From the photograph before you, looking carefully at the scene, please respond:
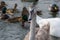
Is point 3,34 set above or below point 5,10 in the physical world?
below

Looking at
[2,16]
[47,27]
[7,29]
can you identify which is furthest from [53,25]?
[2,16]

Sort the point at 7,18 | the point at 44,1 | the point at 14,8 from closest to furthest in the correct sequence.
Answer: the point at 7,18 → the point at 14,8 → the point at 44,1

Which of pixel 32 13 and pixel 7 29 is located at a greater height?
pixel 32 13

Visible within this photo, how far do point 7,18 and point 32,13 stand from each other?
392cm

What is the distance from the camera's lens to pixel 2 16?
9.36m

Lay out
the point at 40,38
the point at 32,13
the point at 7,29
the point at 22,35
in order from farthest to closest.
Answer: the point at 7,29 < the point at 22,35 < the point at 40,38 < the point at 32,13

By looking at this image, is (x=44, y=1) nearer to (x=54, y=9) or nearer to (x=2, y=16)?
(x=54, y=9)

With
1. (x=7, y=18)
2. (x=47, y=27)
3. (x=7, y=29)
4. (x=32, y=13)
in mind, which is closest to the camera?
(x=32, y=13)

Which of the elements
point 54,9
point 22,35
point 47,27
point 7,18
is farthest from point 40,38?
point 54,9

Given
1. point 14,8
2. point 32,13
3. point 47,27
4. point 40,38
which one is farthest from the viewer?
point 14,8

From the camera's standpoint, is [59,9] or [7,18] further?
[59,9]

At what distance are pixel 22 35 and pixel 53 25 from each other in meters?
1.24

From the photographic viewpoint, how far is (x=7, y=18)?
30.2ft

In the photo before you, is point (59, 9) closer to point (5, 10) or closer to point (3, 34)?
point (5, 10)
